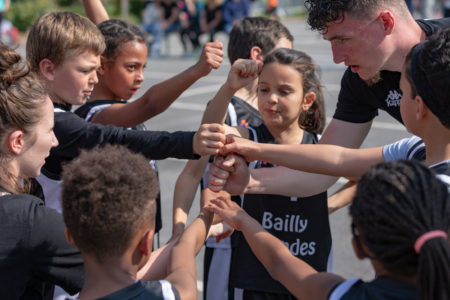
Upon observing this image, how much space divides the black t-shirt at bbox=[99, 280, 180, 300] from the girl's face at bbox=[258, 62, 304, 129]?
4.89 ft

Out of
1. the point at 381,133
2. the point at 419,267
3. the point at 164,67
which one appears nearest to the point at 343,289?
the point at 419,267

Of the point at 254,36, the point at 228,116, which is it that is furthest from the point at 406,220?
the point at 254,36

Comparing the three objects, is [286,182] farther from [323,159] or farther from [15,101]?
[15,101]

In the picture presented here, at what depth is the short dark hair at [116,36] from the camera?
11.5 feet

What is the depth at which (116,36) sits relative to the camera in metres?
3.52

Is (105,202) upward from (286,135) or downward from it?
upward

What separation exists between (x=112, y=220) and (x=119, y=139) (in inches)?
38.4

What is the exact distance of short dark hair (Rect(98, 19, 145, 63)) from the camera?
→ 11.5ft

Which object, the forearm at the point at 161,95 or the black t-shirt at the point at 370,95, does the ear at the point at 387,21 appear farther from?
the forearm at the point at 161,95

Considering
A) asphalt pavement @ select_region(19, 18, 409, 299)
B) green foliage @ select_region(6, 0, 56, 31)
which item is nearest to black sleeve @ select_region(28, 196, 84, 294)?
asphalt pavement @ select_region(19, 18, 409, 299)

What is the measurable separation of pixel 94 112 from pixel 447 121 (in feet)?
6.18

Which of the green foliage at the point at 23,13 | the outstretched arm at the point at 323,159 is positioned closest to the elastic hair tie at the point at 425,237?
the outstretched arm at the point at 323,159

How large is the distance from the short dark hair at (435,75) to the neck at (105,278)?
1.22 m

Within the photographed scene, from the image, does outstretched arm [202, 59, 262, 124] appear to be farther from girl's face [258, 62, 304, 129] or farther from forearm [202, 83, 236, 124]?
girl's face [258, 62, 304, 129]
